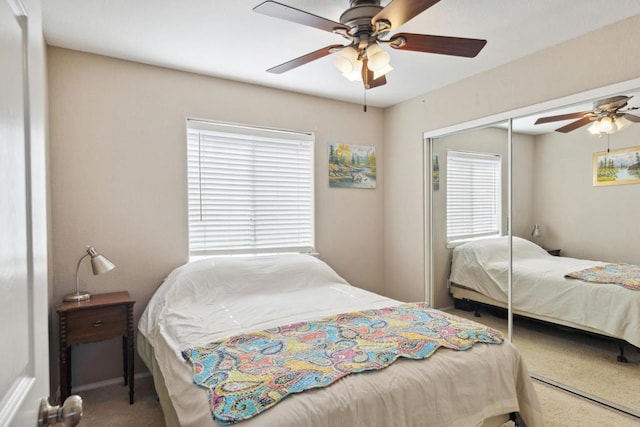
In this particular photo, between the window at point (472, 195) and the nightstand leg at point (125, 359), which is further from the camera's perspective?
the window at point (472, 195)

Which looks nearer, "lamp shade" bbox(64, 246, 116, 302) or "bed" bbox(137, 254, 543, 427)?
"bed" bbox(137, 254, 543, 427)

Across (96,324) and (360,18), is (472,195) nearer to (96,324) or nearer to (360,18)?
(360,18)

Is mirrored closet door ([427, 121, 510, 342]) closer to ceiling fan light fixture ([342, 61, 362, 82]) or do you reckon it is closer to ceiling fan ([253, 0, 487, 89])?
ceiling fan ([253, 0, 487, 89])

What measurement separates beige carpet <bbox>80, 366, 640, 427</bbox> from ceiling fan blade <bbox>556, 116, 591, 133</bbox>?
Answer: 1.90m

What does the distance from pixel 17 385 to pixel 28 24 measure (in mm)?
675

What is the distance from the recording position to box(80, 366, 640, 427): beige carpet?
7.50 ft

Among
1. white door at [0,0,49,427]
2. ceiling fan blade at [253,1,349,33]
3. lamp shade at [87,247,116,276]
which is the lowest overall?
lamp shade at [87,247,116,276]

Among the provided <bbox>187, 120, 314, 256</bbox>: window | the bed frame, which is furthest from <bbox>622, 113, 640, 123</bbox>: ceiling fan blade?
<bbox>187, 120, 314, 256</bbox>: window

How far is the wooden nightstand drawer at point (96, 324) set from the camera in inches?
94.5

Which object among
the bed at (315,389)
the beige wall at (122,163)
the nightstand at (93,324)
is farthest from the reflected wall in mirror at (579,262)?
the nightstand at (93,324)

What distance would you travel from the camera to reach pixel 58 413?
718 mm

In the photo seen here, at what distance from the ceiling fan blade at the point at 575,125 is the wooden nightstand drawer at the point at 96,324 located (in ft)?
11.2

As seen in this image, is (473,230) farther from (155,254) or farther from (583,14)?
(155,254)

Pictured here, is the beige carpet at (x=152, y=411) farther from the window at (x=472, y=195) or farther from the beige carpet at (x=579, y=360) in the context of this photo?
the window at (x=472, y=195)
